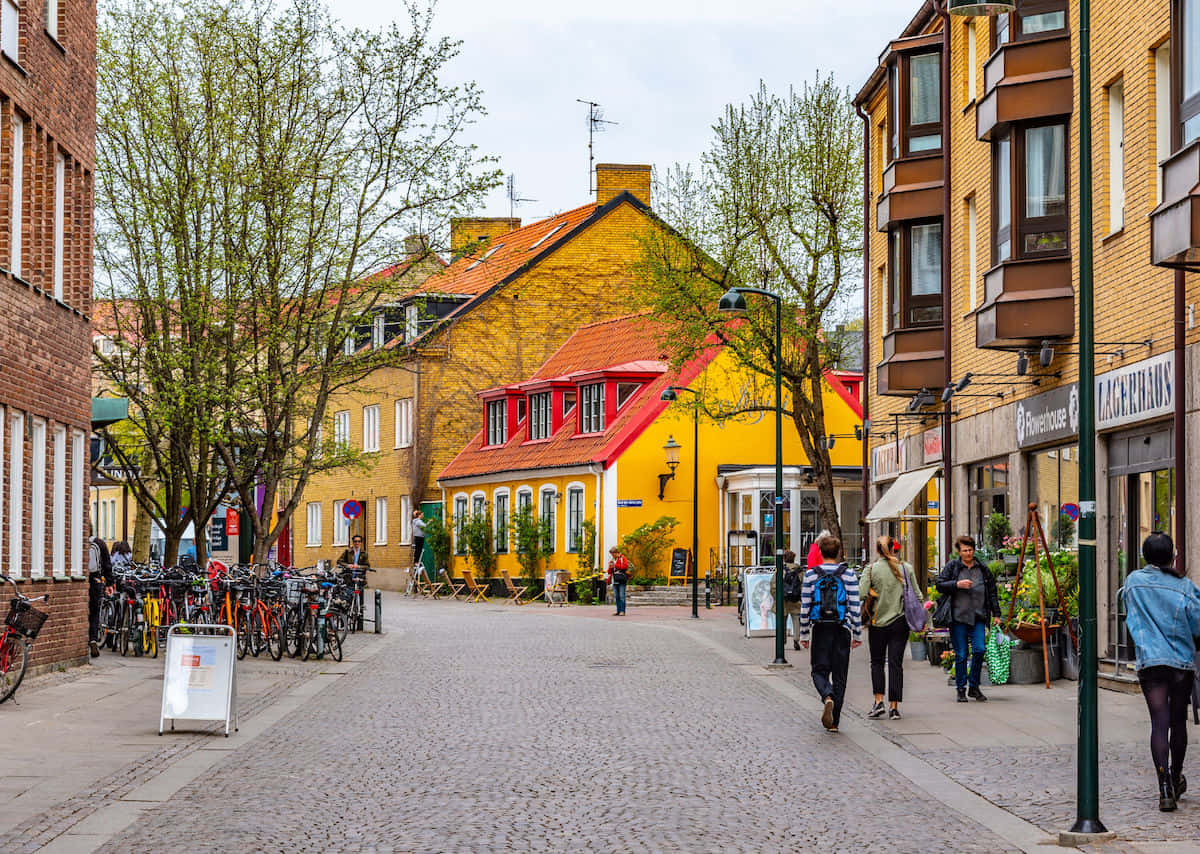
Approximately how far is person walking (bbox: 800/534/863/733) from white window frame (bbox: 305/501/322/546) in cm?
5195

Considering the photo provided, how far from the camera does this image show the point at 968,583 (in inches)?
749

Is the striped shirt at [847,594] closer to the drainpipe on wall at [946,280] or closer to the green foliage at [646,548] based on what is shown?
the drainpipe on wall at [946,280]

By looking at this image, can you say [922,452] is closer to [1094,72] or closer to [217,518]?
[1094,72]

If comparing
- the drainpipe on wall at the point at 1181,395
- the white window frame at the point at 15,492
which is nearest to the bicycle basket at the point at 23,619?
the white window frame at the point at 15,492

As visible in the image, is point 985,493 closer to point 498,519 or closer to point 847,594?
point 847,594

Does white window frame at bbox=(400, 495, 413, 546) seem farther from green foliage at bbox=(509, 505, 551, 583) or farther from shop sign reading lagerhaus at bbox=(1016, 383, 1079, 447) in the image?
shop sign reading lagerhaus at bbox=(1016, 383, 1079, 447)

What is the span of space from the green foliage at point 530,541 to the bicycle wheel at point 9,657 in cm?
3325

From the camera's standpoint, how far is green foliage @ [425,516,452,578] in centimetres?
5516

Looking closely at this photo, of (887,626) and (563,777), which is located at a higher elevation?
(887,626)

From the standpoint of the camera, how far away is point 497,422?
2301 inches

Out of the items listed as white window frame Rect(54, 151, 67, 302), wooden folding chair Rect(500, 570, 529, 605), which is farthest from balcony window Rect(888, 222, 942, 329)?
wooden folding chair Rect(500, 570, 529, 605)

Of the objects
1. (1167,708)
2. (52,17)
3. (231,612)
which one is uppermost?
(52,17)

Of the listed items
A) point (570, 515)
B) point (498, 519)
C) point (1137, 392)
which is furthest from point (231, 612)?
point (498, 519)

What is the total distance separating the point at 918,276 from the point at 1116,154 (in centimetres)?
852
